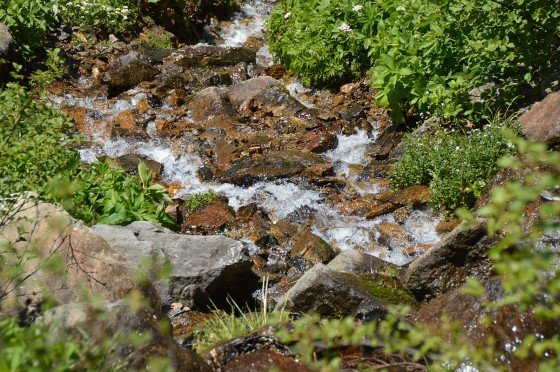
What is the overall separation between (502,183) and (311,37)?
221 inches

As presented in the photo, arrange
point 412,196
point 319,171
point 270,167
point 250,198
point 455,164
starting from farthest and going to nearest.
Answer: point 270,167, point 319,171, point 250,198, point 412,196, point 455,164

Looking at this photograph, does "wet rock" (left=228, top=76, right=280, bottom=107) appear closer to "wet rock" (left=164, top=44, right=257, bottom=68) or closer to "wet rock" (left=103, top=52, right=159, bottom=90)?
"wet rock" (left=164, top=44, right=257, bottom=68)

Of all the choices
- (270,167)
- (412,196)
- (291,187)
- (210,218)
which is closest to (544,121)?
(412,196)

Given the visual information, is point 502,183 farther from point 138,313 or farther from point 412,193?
point 138,313

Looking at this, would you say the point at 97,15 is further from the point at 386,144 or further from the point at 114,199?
the point at 114,199

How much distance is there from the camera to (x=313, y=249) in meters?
7.61

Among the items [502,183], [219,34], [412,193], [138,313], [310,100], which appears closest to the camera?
[138,313]

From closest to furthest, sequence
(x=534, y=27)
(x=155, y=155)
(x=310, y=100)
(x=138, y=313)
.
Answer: (x=138, y=313)
(x=534, y=27)
(x=155, y=155)
(x=310, y=100)

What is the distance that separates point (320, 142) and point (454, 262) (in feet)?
14.4

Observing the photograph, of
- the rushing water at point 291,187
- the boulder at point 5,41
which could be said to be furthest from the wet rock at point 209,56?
the boulder at point 5,41

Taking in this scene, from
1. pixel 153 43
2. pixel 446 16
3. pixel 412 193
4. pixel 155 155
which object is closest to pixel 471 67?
pixel 446 16

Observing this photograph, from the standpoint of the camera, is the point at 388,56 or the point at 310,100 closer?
the point at 388,56

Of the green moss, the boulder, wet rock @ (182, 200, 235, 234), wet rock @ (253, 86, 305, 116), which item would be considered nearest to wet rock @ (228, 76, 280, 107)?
wet rock @ (253, 86, 305, 116)

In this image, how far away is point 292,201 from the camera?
8789 millimetres
